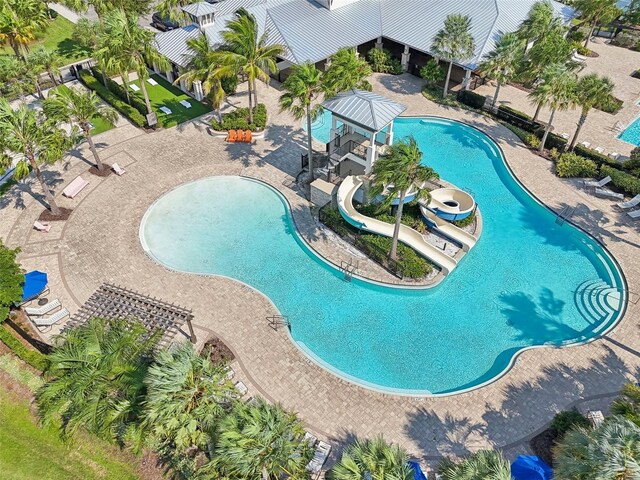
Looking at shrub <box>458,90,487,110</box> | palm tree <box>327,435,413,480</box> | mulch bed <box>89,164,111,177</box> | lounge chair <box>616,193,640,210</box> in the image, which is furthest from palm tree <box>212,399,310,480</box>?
shrub <box>458,90,487,110</box>

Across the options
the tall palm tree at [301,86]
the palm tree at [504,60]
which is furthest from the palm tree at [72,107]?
the palm tree at [504,60]

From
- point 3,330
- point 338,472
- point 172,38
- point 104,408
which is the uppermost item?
point 172,38

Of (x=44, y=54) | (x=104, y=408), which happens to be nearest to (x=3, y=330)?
(x=104, y=408)

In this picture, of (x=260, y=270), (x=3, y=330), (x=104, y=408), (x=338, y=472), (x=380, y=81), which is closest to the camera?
(x=338, y=472)

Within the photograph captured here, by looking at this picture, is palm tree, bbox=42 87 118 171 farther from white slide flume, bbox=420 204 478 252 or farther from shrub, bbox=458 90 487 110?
shrub, bbox=458 90 487 110

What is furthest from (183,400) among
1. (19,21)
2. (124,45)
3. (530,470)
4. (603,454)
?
(19,21)

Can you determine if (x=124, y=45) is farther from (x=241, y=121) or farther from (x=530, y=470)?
(x=530, y=470)

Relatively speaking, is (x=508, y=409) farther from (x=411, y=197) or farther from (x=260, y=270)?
(x=260, y=270)
